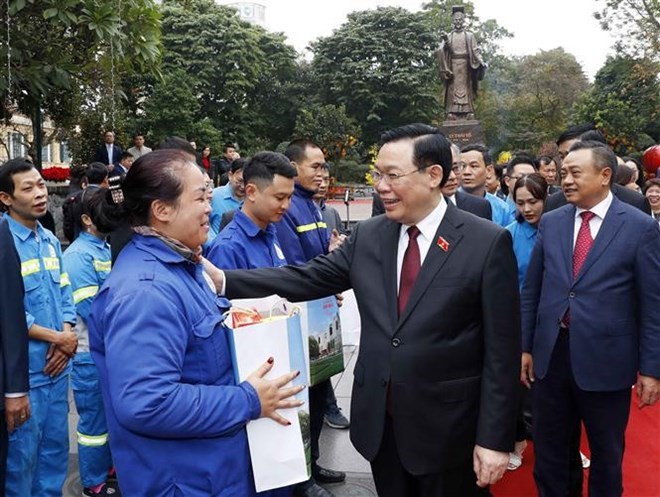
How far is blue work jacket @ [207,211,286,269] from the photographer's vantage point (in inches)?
111

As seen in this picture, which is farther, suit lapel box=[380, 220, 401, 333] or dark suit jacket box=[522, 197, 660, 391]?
dark suit jacket box=[522, 197, 660, 391]

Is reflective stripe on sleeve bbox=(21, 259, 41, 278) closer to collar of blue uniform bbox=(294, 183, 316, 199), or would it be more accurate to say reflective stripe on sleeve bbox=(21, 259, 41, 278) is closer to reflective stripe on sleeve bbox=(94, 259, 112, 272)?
reflective stripe on sleeve bbox=(94, 259, 112, 272)

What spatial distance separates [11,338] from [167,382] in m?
1.27

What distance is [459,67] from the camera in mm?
16109

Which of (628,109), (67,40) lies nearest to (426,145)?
(67,40)

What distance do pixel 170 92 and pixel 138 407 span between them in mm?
21758

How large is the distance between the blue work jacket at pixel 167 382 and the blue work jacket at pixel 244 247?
1057 millimetres

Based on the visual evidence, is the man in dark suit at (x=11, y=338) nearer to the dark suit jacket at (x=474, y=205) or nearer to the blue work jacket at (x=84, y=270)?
the blue work jacket at (x=84, y=270)

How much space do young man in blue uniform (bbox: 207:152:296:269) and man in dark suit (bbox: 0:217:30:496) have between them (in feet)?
2.63

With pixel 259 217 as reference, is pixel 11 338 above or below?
below

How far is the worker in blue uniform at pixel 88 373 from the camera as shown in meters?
3.28

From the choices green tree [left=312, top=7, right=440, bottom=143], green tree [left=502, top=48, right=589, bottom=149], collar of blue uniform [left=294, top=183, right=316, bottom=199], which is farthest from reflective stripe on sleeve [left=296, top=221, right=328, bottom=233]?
green tree [left=502, top=48, right=589, bottom=149]

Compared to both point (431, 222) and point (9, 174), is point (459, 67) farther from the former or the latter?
point (431, 222)

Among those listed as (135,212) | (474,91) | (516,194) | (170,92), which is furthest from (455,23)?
(135,212)
